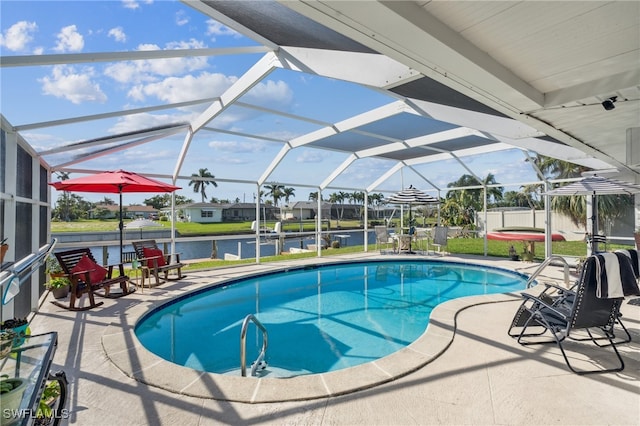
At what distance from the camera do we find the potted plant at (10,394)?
1.67 metres

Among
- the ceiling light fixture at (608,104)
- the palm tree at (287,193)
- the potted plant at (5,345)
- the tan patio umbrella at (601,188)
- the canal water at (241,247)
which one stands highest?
the palm tree at (287,193)

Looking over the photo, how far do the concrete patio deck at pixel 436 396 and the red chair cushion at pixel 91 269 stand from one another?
1.91m

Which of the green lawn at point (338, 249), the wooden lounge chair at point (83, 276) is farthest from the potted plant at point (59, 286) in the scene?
the green lawn at point (338, 249)

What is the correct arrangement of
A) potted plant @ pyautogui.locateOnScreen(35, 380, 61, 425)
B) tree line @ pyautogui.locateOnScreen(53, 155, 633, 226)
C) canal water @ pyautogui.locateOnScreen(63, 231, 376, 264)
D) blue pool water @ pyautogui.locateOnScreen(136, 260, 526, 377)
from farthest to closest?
tree line @ pyautogui.locateOnScreen(53, 155, 633, 226), canal water @ pyautogui.locateOnScreen(63, 231, 376, 264), blue pool water @ pyautogui.locateOnScreen(136, 260, 526, 377), potted plant @ pyautogui.locateOnScreen(35, 380, 61, 425)

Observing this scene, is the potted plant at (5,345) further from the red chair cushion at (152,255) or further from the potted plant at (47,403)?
the red chair cushion at (152,255)

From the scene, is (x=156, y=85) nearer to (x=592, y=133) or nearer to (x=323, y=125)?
(x=323, y=125)

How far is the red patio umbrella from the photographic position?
6.32m

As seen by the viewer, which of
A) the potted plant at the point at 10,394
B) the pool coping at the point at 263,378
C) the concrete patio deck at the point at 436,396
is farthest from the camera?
the pool coping at the point at 263,378

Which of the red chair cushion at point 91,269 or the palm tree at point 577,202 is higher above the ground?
the palm tree at point 577,202

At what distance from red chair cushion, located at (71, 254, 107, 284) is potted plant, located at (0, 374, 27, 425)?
182 inches

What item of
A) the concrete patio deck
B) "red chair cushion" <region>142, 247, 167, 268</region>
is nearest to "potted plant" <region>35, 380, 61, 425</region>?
the concrete patio deck

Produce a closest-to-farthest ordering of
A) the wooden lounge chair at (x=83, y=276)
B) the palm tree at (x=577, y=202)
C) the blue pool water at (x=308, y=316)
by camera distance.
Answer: the blue pool water at (x=308, y=316), the wooden lounge chair at (x=83, y=276), the palm tree at (x=577, y=202)

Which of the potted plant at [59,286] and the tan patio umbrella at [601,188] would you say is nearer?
the potted plant at [59,286]

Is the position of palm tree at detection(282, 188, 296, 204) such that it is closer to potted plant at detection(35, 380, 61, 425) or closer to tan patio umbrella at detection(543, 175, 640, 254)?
tan patio umbrella at detection(543, 175, 640, 254)
